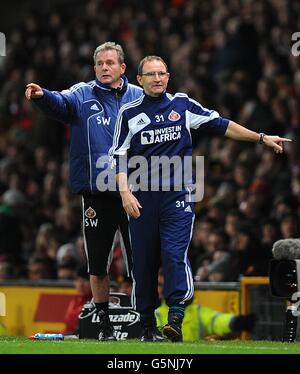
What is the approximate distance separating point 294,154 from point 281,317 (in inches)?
136

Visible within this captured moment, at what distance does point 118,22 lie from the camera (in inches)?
872

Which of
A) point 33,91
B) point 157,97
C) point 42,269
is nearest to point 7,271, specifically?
point 42,269

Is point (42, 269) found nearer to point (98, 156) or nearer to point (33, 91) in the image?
point (98, 156)

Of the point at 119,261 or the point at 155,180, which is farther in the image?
the point at 119,261

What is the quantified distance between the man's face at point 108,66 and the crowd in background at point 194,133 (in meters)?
3.19

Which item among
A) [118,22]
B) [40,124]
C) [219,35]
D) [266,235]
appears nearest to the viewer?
[266,235]

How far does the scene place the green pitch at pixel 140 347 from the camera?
28.0 ft

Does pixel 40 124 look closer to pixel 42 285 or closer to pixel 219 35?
pixel 219 35

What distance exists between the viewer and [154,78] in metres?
9.73

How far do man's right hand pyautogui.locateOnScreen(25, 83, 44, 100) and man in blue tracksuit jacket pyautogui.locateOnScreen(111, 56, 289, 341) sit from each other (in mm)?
750

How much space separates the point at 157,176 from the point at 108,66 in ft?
3.86

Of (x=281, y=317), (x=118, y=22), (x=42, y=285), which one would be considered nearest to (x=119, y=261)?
(x=42, y=285)

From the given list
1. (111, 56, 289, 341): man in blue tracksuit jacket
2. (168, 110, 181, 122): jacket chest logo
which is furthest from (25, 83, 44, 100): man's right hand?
(168, 110, 181, 122): jacket chest logo

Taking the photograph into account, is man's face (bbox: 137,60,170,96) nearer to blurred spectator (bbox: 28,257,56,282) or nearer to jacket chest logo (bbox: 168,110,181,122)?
jacket chest logo (bbox: 168,110,181,122)
